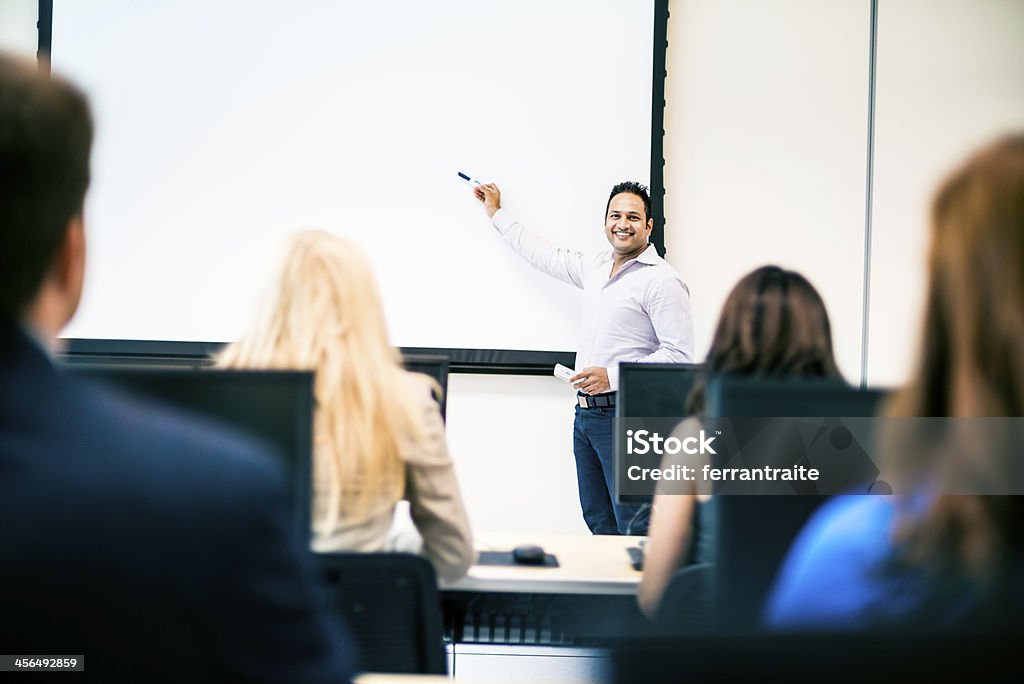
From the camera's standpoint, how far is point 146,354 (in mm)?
3525

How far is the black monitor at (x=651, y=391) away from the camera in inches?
71.0

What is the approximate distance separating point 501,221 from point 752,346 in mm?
2324

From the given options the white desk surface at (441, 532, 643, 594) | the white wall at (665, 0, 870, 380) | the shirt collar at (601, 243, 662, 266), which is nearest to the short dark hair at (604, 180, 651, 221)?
the shirt collar at (601, 243, 662, 266)

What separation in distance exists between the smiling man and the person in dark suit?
97.2 inches

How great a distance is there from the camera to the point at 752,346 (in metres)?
1.23

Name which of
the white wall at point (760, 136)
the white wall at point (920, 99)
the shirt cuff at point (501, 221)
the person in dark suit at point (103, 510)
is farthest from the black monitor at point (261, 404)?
the white wall at point (920, 99)

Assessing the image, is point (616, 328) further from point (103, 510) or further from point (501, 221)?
point (103, 510)

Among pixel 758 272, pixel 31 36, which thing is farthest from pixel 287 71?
pixel 758 272

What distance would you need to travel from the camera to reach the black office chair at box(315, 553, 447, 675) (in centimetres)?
110

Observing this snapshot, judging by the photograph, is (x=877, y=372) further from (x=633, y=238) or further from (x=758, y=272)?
(x=758, y=272)

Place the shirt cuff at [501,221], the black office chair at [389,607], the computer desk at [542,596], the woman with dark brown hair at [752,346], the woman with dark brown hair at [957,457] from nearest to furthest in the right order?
the woman with dark brown hair at [957,457] < the black office chair at [389,607] < the woman with dark brown hair at [752,346] < the computer desk at [542,596] < the shirt cuff at [501,221]

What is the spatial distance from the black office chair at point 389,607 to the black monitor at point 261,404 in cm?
29

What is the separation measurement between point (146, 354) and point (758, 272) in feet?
9.70

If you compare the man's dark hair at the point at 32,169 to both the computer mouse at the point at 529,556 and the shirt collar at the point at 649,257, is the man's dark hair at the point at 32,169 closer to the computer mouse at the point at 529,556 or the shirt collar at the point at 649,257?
the computer mouse at the point at 529,556
